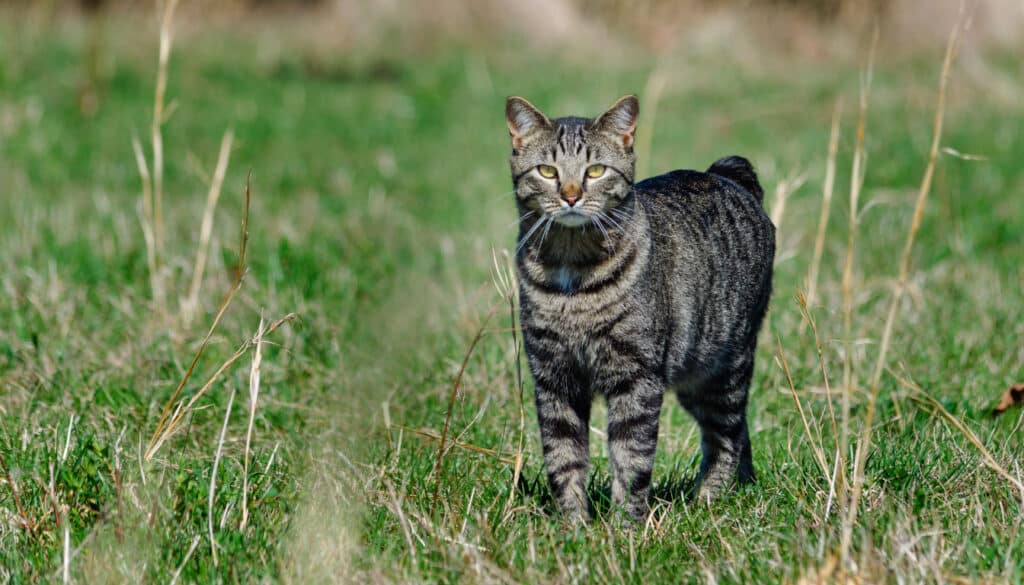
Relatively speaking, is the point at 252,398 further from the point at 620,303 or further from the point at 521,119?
the point at 521,119

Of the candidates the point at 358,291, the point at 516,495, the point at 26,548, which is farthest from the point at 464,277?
the point at 26,548

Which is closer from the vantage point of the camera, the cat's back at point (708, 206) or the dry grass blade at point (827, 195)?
the dry grass blade at point (827, 195)

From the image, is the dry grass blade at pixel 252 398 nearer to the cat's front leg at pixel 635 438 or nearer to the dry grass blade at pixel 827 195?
the cat's front leg at pixel 635 438

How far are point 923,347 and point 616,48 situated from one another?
9.83 meters

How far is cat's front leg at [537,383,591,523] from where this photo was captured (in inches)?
127

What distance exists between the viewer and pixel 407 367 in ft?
13.6

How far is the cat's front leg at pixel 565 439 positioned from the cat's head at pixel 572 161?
489 millimetres

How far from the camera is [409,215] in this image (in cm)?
679

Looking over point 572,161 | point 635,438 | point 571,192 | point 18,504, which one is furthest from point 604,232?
point 18,504

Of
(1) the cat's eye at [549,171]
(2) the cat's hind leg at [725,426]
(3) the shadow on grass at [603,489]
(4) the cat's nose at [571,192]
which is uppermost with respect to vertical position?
(1) the cat's eye at [549,171]

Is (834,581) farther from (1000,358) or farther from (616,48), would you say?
(616,48)

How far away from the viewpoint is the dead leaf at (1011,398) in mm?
3748

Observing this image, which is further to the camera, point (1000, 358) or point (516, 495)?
point (1000, 358)

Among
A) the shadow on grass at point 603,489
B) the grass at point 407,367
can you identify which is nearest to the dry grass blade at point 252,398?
the grass at point 407,367
